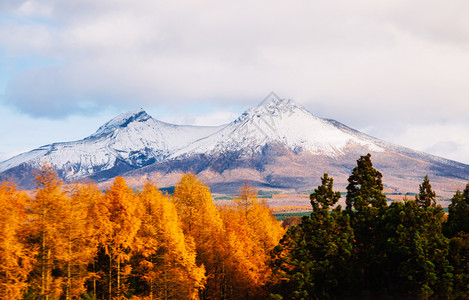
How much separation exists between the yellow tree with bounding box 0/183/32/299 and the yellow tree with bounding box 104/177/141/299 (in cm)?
937

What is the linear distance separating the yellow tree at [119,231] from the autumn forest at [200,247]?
106 millimetres

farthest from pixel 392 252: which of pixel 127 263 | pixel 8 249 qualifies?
pixel 8 249

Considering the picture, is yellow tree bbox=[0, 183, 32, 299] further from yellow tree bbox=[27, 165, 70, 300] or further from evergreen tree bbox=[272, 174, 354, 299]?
evergreen tree bbox=[272, 174, 354, 299]

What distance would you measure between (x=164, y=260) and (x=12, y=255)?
746 inches

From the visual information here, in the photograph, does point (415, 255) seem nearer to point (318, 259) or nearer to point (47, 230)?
point (318, 259)

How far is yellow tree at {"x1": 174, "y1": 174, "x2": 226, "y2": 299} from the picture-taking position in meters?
58.7

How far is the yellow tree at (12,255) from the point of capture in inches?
1245

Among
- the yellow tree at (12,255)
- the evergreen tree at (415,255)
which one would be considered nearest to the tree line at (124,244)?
the yellow tree at (12,255)

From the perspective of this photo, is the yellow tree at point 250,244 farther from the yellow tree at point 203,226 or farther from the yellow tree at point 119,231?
the yellow tree at point 119,231

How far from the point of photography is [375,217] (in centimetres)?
5319

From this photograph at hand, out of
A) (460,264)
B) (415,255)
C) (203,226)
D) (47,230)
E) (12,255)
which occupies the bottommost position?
(460,264)

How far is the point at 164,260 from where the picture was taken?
48.8 m

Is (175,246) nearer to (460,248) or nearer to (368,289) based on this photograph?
(368,289)

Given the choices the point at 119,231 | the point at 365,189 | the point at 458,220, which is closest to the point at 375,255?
the point at 365,189
